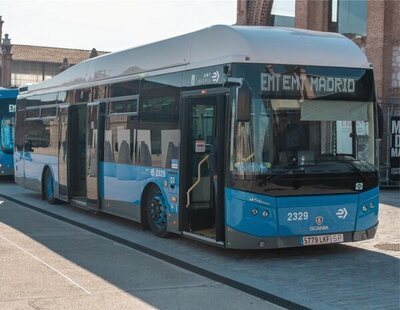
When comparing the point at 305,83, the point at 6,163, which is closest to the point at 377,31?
the point at 6,163

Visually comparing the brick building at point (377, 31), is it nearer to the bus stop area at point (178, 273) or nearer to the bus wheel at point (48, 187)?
the bus stop area at point (178, 273)

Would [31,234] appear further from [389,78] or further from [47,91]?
[389,78]

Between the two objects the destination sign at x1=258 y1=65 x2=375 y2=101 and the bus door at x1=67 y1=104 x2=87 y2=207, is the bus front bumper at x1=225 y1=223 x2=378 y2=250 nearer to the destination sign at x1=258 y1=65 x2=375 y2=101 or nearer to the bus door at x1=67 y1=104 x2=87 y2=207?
the destination sign at x1=258 y1=65 x2=375 y2=101

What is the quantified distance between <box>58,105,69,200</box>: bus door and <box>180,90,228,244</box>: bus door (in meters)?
5.59

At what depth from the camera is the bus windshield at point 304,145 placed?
7992mm

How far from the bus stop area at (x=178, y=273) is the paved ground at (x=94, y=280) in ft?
0.04

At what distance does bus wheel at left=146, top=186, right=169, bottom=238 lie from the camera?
10.1m

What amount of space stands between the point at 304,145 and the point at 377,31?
1811 centimetres

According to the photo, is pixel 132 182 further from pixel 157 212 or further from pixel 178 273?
pixel 178 273

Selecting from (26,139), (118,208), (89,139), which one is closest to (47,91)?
(26,139)

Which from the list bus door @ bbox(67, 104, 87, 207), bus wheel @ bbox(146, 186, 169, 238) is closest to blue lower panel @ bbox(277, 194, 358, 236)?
bus wheel @ bbox(146, 186, 169, 238)

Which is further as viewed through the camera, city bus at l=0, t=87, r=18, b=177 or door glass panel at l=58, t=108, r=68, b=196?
city bus at l=0, t=87, r=18, b=177

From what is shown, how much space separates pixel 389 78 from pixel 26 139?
14748 mm

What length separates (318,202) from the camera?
8328 mm
